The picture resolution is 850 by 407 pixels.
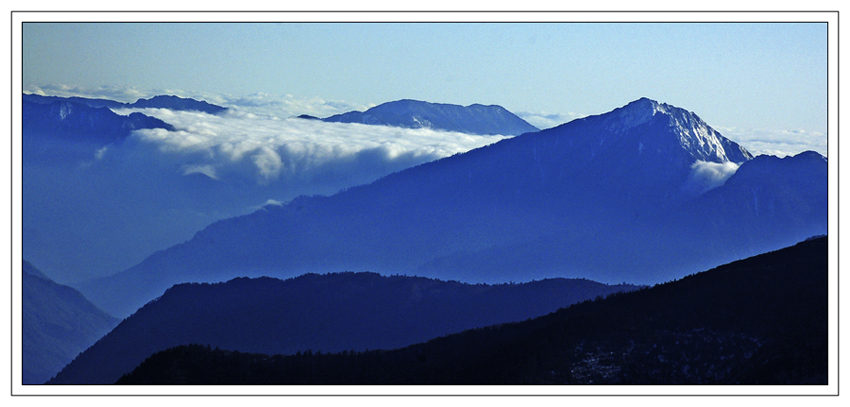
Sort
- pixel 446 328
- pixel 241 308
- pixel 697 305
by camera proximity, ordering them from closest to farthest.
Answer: pixel 697 305, pixel 446 328, pixel 241 308

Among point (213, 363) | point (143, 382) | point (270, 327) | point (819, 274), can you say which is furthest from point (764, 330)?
point (270, 327)

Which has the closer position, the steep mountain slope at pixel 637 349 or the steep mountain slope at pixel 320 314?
the steep mountain slope at pixel 637 349

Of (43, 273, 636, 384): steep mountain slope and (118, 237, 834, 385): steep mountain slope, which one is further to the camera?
(43, 273, 636, 384): steep mountain slope
